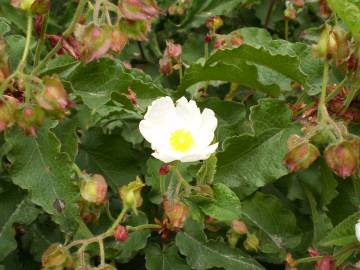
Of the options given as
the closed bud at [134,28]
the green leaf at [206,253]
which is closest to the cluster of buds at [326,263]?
the green leaf at [206,253]

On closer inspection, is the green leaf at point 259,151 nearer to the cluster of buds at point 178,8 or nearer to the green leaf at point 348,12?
the green leaf at point 348,12

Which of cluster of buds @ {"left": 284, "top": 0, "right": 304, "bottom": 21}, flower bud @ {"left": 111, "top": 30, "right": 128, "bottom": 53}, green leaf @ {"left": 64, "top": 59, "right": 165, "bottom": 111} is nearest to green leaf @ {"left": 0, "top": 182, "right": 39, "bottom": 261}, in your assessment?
green leaf @ {"left": 64, "top": 59, "right": 165, "bottom": 111}

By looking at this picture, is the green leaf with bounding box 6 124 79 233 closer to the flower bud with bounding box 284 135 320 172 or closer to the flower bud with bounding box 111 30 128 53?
the flower bud with bounding box 111 30 128 53

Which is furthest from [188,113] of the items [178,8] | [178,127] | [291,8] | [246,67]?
[291,8]

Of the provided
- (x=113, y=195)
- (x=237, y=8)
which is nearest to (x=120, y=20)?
(x=113, y=195)

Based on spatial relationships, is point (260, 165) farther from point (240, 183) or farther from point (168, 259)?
point (168, 259)

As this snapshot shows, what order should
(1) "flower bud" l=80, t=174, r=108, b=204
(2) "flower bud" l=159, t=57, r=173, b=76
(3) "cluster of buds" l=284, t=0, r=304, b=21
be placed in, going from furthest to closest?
(3) "cluster of buds" l=284, t=0, r=304, b=21
(2) "flower bud" l=159, t=57, r=173, b=76
(1) "flower bud" l=80, t=174, r=108, b=204

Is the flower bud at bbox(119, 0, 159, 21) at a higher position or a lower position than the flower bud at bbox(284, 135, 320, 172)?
higher

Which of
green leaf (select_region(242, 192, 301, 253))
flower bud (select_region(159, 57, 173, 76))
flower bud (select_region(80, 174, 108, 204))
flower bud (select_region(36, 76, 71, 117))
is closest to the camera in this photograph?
flower bud (select_region(36, 76, 71, 117))
